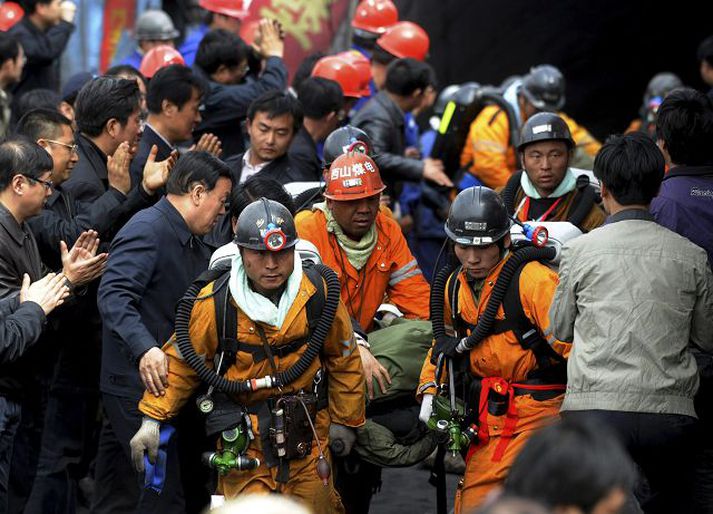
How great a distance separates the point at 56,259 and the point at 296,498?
6.91 feet

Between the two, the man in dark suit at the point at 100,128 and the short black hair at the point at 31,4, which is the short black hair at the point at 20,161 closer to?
the man in dark suit at the point at 100,128

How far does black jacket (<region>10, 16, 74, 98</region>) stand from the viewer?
1123 cm

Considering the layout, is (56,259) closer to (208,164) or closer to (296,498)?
(208,164)

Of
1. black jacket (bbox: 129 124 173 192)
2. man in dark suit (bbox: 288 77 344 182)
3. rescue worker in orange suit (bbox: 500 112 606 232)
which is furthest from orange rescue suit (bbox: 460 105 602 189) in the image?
black jacket (bbox: 129 124 173 192)

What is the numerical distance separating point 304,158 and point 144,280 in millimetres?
2215

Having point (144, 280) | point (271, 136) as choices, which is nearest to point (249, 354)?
point (144, 280)

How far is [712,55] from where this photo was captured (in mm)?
11133

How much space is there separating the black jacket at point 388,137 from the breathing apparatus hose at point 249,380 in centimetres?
316

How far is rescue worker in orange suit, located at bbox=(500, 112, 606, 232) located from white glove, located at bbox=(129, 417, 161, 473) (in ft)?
7.90

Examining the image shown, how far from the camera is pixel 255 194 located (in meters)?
6.75

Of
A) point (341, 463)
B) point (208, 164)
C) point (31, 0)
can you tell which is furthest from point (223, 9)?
point (341, 463)

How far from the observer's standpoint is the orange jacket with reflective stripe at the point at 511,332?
6.10m

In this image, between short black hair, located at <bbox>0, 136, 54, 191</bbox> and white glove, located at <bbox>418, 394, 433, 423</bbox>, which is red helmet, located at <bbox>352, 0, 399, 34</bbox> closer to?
short black hair, located at <bbox>0, 136, 54, 191</bbox>

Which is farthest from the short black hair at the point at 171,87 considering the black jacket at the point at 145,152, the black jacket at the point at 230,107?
the black jacket at the point at 230,107
